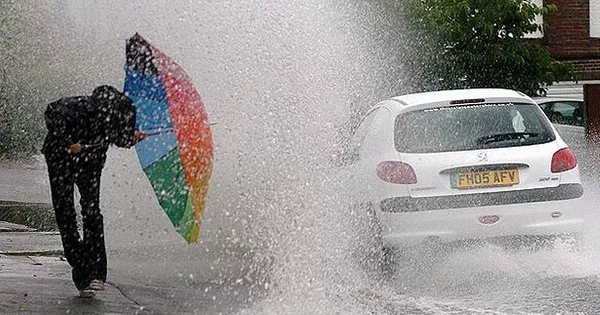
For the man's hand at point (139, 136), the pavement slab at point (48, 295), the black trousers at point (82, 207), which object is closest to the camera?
the pavement slab at point (48, 295)

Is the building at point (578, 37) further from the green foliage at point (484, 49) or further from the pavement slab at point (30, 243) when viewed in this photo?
the pavement slab at point (30, 243)

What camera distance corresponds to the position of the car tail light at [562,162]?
31.7ft

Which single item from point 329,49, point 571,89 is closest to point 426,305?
point 329,49

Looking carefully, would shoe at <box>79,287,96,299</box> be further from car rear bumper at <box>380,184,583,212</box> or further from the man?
car rear bumper at <box>380,184,583,212</box>

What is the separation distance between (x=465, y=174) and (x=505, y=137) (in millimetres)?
571

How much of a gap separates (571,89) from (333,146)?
2021cm

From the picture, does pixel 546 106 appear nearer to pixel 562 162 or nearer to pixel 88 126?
pixel 562 162

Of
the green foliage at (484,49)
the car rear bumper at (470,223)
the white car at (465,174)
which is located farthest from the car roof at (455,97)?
the green foliage at (484,49)

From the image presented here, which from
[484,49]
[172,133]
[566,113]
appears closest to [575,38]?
[566,113]

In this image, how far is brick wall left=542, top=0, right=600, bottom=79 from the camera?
96.3 feet

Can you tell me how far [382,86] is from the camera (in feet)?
66.8

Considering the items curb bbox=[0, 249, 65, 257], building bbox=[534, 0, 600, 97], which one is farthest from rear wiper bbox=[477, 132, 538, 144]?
building bbox=[534, 0, 600, 97]

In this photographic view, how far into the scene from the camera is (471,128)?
32.2 feet

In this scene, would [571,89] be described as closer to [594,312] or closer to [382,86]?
[382,86]
